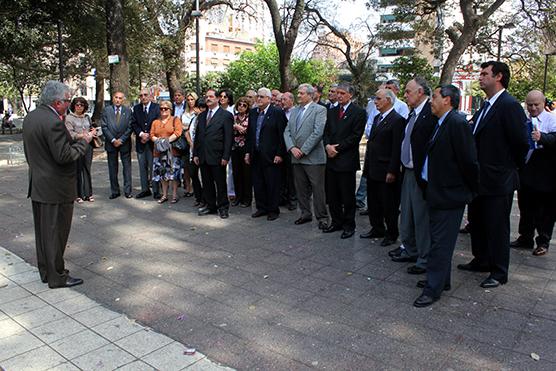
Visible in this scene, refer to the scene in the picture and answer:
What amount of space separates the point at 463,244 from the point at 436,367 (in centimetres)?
330

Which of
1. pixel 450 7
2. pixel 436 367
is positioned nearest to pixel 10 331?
pixel 436 367

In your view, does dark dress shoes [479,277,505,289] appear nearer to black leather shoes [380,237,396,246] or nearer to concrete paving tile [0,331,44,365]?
black leather shoes [380,237,396,246]

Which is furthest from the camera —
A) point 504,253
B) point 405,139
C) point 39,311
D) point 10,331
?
point 405,139

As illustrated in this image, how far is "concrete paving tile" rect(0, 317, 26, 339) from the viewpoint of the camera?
12.4 ft

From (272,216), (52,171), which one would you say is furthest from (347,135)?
(52,171)

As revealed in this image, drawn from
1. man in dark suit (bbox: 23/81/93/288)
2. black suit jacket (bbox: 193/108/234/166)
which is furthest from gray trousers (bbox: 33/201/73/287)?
black suit jacket (bbox: 193/108/234/166)

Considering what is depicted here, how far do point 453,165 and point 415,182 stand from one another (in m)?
0.95

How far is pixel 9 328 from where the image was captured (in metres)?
3.87

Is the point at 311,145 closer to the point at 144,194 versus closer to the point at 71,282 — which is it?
the point at 71,282

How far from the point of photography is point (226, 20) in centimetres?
2600

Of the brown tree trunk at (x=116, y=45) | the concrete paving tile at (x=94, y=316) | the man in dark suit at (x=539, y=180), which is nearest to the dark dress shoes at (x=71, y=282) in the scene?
the concrete paving tile at (x=94, y=316)

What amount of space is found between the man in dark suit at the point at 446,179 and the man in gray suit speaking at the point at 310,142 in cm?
265

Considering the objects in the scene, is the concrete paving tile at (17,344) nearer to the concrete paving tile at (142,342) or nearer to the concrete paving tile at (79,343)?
the concrete paving tile at (79,343)

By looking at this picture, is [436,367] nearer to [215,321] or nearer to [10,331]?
[215,321]
